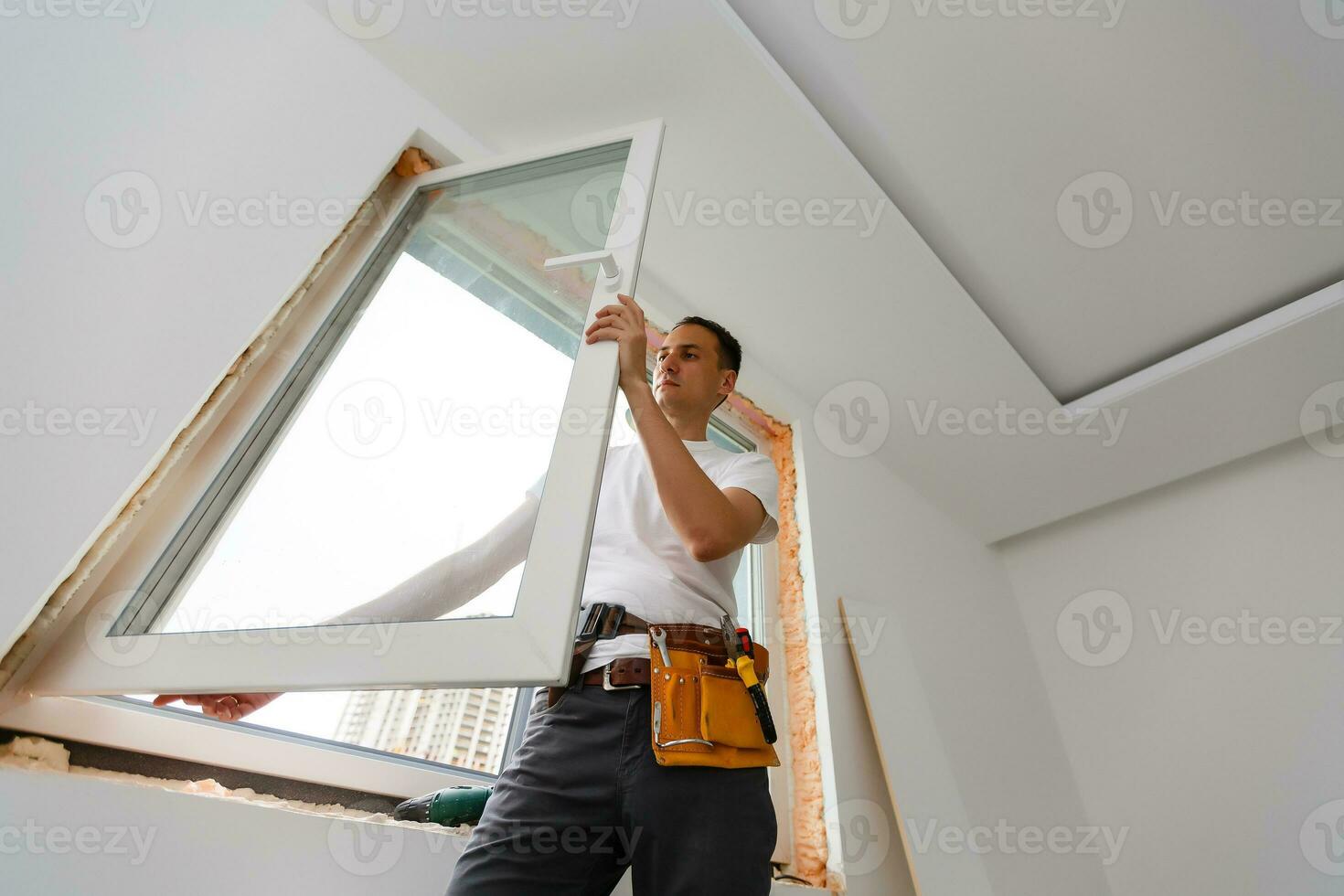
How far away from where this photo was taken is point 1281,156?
6.33ft

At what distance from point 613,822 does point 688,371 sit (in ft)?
2.71

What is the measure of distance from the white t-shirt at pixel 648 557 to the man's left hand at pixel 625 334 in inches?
4.5

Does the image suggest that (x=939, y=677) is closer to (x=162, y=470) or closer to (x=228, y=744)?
(x=228, y=744)

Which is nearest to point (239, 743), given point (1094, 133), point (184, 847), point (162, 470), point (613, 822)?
point (184, 847)

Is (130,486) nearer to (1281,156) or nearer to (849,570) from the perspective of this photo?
(849,570)

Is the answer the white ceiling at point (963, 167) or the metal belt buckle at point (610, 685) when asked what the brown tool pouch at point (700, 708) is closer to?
the metal belt buckle at point (610, 685)

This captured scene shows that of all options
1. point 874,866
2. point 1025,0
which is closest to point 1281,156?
point 1025,0

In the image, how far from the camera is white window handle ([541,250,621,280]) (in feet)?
3.60

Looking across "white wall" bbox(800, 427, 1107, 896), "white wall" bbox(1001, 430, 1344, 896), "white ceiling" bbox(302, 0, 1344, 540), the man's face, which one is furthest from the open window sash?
"white wall" bbox(1001, 430, 1344, 896)

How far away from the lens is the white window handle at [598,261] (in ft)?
3.60

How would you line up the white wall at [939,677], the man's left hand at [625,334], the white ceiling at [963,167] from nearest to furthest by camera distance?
1. the man's left hand at [625,334]
2. the white ceiling at [963,167]
3. the white wall at [939,677]

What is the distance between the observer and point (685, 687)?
0.88 meters

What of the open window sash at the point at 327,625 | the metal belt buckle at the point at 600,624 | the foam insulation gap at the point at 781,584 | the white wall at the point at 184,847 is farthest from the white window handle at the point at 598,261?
the white wall at the point at 184,847

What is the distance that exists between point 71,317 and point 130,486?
0.27 metres
